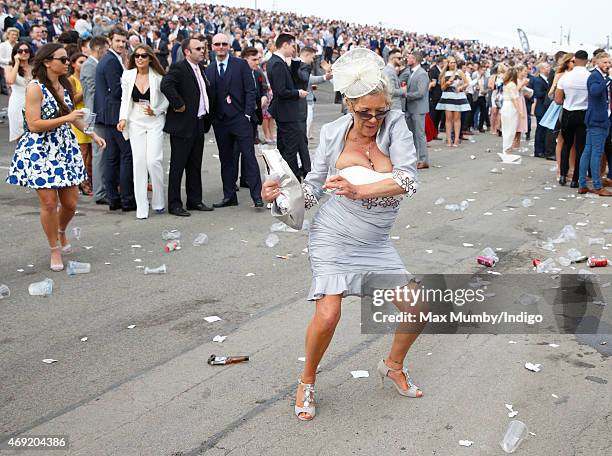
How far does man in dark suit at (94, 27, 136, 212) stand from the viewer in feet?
30.0

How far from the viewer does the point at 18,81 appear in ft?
34.4

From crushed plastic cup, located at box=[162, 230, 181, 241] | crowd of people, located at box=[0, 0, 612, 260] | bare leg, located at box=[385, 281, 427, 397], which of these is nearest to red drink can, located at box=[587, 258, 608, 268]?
crowd of people, located at box=[0, 0, 612, 260]

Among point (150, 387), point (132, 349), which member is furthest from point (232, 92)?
point (150, 387)

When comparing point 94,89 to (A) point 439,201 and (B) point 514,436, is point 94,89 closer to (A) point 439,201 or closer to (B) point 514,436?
(A) point 439,201

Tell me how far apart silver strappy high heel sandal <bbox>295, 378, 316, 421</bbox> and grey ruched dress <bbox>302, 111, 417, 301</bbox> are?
499mm

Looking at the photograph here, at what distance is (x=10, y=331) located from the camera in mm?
5336

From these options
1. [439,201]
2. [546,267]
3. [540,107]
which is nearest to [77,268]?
[546,267]

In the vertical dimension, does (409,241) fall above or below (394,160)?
below

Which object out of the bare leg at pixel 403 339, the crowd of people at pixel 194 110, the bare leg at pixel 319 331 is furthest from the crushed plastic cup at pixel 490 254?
the bare leg at pixel 319 331

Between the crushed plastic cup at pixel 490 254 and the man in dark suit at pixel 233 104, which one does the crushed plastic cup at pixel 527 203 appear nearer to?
the crushed plastic cup at pixel 490 254

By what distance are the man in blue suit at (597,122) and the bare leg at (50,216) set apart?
7.40 meters

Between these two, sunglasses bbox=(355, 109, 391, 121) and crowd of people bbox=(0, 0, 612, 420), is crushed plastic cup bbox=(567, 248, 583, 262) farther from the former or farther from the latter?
sunglasses bbox=(355, 109, 391, 121)

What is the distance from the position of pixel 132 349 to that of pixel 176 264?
2.11 meters

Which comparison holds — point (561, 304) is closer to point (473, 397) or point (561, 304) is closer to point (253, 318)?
point (473, 397)
